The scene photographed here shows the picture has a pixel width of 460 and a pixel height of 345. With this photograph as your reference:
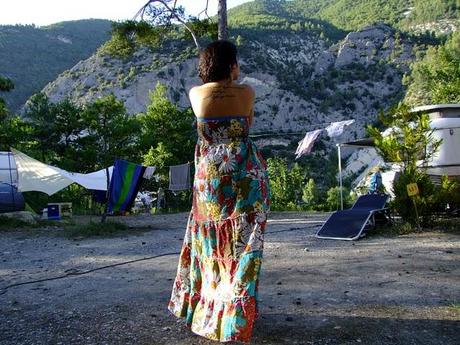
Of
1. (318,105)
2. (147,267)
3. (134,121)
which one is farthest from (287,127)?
(147,267)

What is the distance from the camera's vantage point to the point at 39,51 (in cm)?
8056

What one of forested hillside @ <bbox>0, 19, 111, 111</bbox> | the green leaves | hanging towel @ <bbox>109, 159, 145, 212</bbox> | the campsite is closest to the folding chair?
the campsite

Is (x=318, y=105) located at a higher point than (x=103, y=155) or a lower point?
higher

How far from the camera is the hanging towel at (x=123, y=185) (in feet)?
30.6

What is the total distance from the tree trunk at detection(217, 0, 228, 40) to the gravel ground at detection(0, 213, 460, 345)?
5022 mm

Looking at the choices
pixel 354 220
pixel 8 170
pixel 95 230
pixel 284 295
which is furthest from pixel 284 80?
pixel 284 295

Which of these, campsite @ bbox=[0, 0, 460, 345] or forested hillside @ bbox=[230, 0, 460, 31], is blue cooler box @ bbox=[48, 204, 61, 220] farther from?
forested hillside @ bbox=[230, 0, 460, 31]

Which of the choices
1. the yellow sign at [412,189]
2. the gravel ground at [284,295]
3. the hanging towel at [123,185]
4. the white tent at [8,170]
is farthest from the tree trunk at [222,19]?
the white tent at [8,170]

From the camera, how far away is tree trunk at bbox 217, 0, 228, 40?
9055mm

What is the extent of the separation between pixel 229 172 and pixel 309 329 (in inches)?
39.0

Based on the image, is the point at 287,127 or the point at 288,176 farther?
the point at 287,127

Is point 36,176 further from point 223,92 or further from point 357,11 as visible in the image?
point 357,11

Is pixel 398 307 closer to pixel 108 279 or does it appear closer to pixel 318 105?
pixel 108 279

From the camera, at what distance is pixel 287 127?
64.0m
